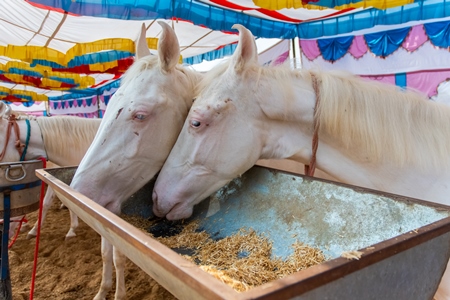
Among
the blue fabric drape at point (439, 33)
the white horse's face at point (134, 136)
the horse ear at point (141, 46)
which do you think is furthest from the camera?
the blue fabric drape at point (439, 33)

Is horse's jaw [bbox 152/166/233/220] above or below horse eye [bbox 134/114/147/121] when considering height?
below

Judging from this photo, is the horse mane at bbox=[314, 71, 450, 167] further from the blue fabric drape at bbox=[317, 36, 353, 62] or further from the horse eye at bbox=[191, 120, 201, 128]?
the blue fabric drape at bbox=[317, 36, 353, 62]

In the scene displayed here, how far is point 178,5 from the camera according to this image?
354cm

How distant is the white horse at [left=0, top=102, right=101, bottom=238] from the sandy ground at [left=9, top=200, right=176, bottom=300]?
480mm

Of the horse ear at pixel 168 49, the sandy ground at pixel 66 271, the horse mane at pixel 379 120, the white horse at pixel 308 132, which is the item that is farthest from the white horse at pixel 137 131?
the sandy ground at pixel 66 271

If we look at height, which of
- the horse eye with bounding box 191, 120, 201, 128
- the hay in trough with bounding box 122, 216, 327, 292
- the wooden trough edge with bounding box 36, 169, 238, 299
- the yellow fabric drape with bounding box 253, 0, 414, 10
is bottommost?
the hay in trough with bounding box 122, 216, 327, 292

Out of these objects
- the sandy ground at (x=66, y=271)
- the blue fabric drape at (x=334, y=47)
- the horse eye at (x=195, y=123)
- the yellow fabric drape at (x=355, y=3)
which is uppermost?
the yellow fabric drape at (x=355, y=3)

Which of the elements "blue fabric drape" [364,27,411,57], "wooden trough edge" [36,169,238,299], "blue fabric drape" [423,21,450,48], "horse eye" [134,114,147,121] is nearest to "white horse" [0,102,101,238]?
"horse eye" [134,114,147,121]

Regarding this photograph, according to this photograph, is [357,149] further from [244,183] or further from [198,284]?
[198,284]

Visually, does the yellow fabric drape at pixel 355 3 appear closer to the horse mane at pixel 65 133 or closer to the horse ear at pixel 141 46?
the horse ear at pixel 141 46

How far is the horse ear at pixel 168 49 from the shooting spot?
63.8 inches

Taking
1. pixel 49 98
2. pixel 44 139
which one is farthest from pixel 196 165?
pixel 49 98

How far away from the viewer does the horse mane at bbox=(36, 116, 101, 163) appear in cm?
317

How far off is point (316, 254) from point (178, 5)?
3399 millimetres
